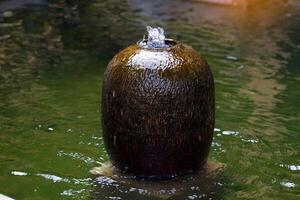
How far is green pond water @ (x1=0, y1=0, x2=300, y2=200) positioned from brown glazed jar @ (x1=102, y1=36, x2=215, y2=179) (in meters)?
0.34

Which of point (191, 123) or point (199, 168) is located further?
point (199, 168)

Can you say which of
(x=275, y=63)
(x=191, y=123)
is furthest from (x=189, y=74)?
(x=275, y=63)

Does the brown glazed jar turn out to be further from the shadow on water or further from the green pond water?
the green pond water

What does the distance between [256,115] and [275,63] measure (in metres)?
3.28

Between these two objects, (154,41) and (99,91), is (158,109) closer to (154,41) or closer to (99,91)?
(154,41)

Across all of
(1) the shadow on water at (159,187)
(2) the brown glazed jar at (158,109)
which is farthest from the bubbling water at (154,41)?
(1) the shadow on water at (159,187)

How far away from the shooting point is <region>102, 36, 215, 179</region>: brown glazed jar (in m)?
6.22

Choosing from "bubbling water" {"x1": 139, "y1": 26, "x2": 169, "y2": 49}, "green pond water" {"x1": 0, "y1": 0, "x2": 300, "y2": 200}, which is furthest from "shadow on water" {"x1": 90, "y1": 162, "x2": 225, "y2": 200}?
"bubbling water" {"x1": 139, "y1": 26, "x2": 169, "y2": 49}

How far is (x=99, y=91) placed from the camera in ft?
33.8

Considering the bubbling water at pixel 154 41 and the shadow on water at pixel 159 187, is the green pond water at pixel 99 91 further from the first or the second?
the bubbling water at pixel 154 41

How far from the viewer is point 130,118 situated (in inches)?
247

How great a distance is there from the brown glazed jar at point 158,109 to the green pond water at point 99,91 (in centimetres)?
34

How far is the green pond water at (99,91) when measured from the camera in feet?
22.8

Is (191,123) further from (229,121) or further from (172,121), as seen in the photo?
(229,121)
